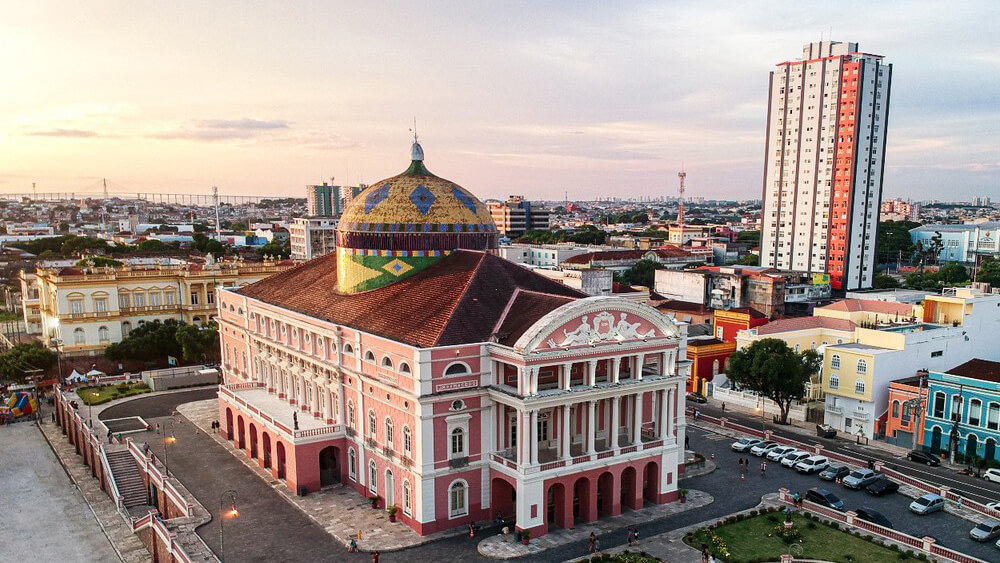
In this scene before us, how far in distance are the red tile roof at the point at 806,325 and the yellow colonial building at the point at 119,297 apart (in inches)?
1898

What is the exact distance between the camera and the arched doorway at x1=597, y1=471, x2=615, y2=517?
112ft

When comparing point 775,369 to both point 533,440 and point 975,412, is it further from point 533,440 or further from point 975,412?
point 533,440

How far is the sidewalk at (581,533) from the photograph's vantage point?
30844 millimetres

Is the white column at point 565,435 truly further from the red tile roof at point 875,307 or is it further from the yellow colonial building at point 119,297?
the yellow colonial building at point 119,297

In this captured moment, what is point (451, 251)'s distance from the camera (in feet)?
138

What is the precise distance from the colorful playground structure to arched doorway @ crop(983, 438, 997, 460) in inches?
2546

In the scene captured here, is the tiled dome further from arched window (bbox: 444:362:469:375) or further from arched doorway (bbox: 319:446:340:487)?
arched window (bbox: 444:362:469:375)

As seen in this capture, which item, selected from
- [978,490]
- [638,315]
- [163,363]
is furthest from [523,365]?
[163,363]

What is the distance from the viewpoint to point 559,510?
33.3 meters

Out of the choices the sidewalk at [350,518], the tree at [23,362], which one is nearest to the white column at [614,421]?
the sidewalk at [350,518]

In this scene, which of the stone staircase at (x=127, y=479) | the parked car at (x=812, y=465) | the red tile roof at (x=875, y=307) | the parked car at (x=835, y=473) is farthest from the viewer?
the red tile roof at (x=875, y=307)

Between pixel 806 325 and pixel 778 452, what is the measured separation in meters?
17.9

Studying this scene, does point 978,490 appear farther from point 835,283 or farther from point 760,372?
point 835,283

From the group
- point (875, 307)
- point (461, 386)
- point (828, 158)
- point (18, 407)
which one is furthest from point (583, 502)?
point (828, 158)
